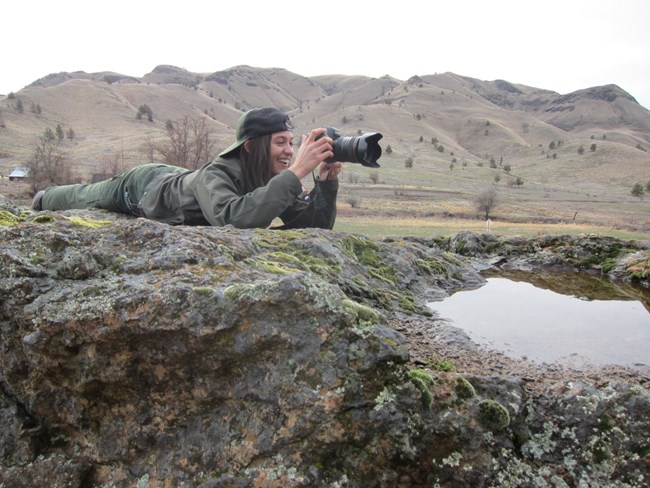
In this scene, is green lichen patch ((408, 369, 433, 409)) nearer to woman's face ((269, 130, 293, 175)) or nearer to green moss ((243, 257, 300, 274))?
green moss ((243, 257, 300, 274))

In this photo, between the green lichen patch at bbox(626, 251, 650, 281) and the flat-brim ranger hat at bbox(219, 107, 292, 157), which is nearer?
the flat-brim ranger hat at bbox(219, 107, 292, 157)

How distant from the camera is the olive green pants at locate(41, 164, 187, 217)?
4.51 m

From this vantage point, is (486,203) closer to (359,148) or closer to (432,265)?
(432,265)

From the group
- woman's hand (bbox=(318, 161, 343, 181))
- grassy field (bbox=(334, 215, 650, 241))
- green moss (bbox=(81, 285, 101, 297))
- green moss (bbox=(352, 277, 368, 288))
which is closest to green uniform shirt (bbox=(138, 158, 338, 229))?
woman's hand (bbox=(318, 161, 343, 181))

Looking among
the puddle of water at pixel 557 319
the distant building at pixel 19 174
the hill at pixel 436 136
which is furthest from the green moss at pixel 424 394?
the distant building at pixel 19 174

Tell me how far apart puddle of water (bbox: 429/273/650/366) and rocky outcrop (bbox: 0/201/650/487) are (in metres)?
0.60

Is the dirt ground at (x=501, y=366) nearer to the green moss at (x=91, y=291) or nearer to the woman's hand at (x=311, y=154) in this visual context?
the woman's hand at (x=311, y=154)

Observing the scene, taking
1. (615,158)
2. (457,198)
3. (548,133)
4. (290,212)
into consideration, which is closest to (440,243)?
(290,212)

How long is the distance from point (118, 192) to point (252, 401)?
360 cm

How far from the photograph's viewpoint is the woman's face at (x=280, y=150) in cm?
381

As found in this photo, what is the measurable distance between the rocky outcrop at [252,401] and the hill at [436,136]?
31357mm

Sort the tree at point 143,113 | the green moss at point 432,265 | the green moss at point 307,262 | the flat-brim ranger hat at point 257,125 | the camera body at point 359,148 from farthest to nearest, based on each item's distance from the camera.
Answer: the tree at point 143,113 → the green moss at point 432,265 → the flat-brim ranger hat at point 257,125 → the camera body at point 359,148 → the green moss at point 307,262

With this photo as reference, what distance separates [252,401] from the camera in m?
1.79

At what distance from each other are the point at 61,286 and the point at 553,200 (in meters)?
54.4
